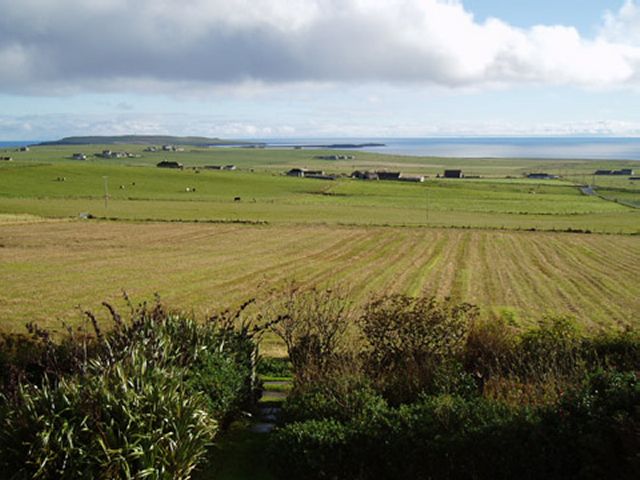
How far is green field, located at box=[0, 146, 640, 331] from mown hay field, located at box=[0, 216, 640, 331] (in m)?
0.12

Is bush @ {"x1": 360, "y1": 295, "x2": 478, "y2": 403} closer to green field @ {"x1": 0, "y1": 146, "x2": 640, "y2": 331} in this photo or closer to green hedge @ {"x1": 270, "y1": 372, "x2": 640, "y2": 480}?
green hedge @ {"x1": 270, "y1": 372, "x2": 640, "y2": 480}

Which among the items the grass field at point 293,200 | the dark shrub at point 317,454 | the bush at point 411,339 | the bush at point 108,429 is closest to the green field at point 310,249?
the grass field at point 293,200

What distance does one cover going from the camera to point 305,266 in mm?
39969

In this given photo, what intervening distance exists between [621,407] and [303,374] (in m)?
5.52

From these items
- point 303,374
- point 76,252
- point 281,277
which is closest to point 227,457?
point 303,374

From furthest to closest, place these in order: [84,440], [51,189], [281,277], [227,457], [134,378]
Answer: [51,189] → [281,277] → [227,457] → [134,378] → [84,440]

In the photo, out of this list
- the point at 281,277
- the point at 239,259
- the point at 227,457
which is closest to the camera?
the point at 227,457

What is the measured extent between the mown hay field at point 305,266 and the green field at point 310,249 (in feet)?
0.38

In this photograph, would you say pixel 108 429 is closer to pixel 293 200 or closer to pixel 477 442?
pixel 477 442

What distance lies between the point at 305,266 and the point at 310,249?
7502mm

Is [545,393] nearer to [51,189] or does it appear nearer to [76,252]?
[76,252]

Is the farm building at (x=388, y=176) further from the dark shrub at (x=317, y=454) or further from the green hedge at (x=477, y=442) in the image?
the dark shrub at (x=317, y=454)

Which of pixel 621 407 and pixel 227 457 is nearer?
pixel 621 407

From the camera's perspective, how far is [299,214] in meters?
75.2
